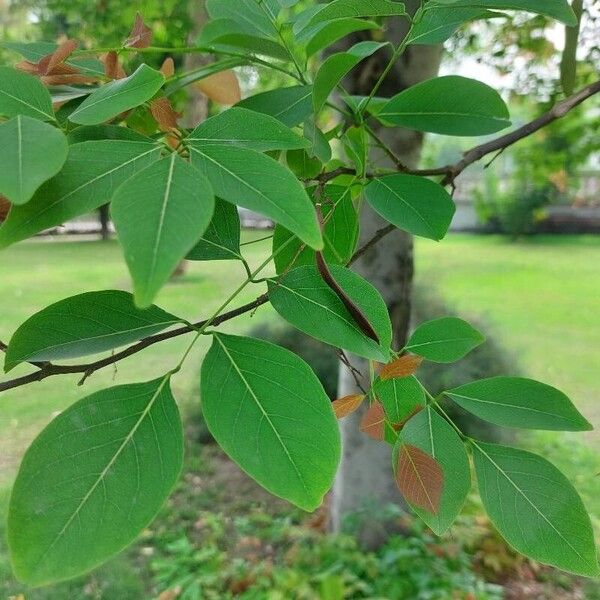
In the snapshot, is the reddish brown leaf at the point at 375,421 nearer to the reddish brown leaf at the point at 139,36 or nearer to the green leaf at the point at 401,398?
the green leaf at the point at 401,398

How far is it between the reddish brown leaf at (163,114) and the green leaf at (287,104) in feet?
0.20

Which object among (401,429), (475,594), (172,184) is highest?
(172,184)

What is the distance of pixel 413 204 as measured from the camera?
1.06 ft

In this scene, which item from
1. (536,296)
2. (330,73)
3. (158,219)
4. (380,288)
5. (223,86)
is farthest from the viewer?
(536,296)

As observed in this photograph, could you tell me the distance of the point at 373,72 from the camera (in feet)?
4.71

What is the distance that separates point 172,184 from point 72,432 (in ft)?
0.26

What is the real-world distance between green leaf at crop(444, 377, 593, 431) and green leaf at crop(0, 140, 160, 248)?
0.64 feet

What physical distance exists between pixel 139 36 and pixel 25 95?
13 cm

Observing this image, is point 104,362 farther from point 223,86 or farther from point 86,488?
point 223,86

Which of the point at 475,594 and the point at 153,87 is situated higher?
the point at 153,87

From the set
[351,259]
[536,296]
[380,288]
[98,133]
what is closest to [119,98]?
[98,133]

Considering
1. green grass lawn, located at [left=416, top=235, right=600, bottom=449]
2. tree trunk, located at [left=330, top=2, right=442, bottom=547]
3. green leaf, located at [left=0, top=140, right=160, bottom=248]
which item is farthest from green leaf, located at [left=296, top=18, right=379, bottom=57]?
green grass lawn, located at [left=416, top=235, right=600, bottom=449]

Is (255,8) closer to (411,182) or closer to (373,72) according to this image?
(411,182)

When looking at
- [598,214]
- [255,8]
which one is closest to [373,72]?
[255,8]
